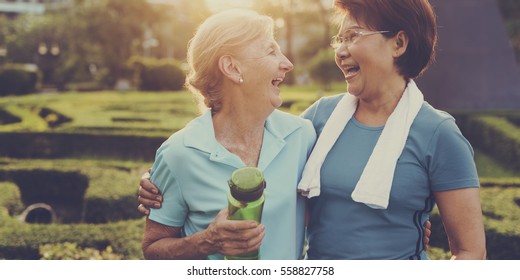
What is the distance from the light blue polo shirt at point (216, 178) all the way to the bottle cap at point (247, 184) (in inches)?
9.0

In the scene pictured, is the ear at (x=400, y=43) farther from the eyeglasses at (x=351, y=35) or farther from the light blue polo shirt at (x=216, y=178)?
the light blue polo shirt at (x=216, y=178)

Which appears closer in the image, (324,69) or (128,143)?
(128,143)

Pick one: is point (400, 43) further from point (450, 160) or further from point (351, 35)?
point (450, 160)

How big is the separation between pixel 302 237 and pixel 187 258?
1.45ft

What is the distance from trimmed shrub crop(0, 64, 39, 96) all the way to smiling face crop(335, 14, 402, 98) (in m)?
16.9

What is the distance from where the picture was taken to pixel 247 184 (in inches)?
72.5

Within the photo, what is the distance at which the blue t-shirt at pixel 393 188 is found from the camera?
6.67 ft

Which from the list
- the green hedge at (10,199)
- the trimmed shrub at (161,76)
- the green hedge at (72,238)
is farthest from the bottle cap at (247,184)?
the trimmed shrub at (161,76)

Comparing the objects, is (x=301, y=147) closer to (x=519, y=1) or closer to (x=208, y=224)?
(x=208, y=224)

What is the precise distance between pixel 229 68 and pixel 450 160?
2.61 feet

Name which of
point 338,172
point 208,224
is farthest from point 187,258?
point 338,172

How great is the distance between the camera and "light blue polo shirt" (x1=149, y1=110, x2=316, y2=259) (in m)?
2.09

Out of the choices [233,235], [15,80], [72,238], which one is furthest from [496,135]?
[15,80]

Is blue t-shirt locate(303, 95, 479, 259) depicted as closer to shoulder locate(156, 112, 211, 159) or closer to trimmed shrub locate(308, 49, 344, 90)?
shoulder locate(156, 112, 211, 159)
